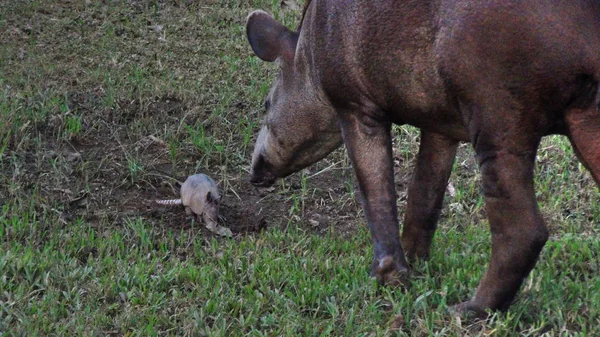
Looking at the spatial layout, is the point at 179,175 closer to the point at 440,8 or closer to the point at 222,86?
the point at 222,86

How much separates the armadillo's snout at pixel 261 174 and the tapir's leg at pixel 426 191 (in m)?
1.08

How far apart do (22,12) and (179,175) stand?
10.2 feet

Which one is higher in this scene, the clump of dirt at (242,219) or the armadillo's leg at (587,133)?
the armadillo's leg at (587,133)

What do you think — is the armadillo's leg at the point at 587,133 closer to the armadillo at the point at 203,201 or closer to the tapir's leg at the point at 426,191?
the tapir's leg at the point at 426,191

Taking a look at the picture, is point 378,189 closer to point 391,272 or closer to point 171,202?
point 391,272

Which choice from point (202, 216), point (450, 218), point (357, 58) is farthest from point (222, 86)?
point (357, 58)

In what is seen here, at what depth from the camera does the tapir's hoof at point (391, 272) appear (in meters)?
5.07

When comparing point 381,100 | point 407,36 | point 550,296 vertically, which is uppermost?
point 407,36

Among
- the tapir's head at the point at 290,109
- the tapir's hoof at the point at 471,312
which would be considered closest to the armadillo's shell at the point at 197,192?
the tapir's head at the point at 290,109

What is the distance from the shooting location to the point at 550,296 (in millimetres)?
4969

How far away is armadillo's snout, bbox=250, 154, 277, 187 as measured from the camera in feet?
20.7

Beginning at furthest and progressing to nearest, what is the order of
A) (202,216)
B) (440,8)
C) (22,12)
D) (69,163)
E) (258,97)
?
1. (22,12)
2. (258,97)
3. (69,163)
4. (202,216)
5. (440,8)

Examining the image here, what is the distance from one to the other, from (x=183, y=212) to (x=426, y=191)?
70.2 inches

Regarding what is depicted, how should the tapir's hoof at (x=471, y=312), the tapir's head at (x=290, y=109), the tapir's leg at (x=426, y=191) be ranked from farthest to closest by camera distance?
the tapir's head at (x=290, y=109) < the tapir's leg at (x=426, y=191) < the tapir's hoof at (x=471, y=312)
